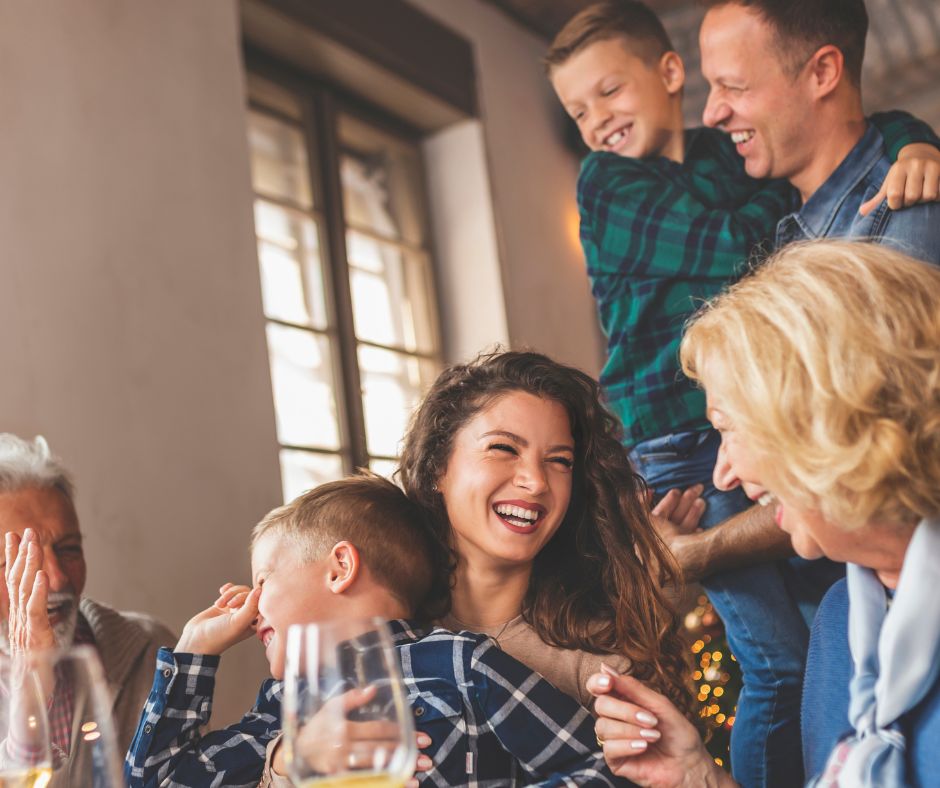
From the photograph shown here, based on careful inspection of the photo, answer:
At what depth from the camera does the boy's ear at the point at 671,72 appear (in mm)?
2520

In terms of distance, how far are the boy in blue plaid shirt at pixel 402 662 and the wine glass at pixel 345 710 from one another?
551 millimetres

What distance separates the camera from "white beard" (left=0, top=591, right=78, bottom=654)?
221 cm

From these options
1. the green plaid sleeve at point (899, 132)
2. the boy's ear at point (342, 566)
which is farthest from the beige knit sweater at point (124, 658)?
the green plaid sleeve at point (899, 132)

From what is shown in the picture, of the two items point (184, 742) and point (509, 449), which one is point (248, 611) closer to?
point (184, 742)

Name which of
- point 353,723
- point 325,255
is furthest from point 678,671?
point 325,255

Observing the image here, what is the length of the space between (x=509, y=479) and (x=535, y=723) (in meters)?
0.40

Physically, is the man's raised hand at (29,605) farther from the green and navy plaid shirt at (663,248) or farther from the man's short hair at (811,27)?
the man's short hair at (811,27)

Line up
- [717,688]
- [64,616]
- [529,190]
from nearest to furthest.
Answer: [64,616] → [717,688] → [529,190]

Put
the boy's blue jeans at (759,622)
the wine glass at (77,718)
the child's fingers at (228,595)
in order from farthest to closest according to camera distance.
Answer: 1. the boy's blue jeans at (759,622)
2. the child's fingers at (228,595)
3. the wine glass at (77,718)

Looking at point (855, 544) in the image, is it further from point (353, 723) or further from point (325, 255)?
point (325, 255)

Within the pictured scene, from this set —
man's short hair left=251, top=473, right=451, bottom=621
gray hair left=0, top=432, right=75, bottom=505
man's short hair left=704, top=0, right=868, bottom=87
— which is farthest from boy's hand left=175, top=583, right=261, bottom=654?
man's short hair left=704, top=0, right=868, bottom=87

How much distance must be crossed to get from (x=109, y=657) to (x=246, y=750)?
775 millimetres

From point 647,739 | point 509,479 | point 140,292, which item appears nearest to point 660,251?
point 509,479

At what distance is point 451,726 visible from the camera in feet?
5.32
